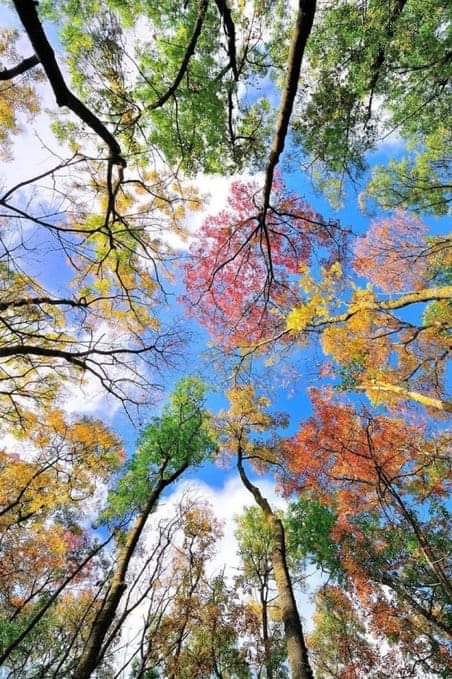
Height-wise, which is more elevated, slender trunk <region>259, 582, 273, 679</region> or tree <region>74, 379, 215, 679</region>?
tree <region>74, 379, 215, 679</region>

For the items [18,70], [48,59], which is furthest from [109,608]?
[18,70]

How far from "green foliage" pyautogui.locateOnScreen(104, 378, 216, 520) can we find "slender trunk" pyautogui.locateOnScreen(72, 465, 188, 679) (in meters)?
0.84

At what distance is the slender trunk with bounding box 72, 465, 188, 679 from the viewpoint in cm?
501

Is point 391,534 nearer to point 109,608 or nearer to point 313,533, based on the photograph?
point 313,533

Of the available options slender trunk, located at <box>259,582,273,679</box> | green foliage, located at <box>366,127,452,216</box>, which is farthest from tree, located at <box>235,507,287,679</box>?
green foliage, located at <box>366,127,452,216</box>

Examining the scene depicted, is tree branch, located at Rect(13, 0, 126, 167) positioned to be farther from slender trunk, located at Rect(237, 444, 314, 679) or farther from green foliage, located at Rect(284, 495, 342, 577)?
green foliage, located at Rect(284, 495, 342, 577)

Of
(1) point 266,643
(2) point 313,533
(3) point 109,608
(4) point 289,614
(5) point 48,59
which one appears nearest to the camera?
(5) point 48,59

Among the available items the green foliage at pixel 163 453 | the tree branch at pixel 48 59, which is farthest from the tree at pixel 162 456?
the tree branch at pixel 48 59

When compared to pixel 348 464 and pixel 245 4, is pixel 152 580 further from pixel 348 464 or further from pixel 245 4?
pixel 245 4

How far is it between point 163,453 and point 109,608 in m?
3.74

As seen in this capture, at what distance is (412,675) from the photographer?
807 cm

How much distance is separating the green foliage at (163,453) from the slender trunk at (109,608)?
2.75 ft

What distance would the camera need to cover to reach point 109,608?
5.94m

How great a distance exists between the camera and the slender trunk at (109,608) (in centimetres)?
501
